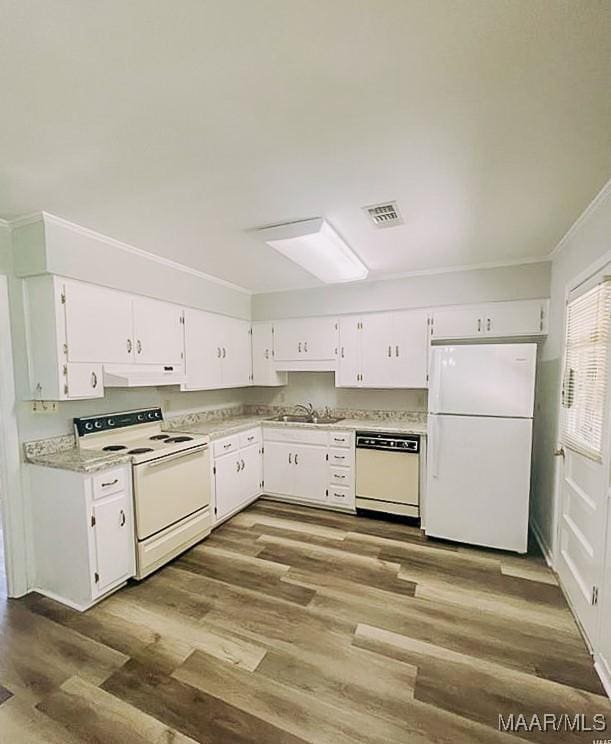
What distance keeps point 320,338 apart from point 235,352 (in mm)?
1017

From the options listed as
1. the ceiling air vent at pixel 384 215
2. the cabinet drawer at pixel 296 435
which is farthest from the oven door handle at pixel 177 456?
the ceiling air vent at pixel 384 215

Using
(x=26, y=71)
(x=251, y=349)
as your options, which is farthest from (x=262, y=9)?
(x=251, y=349)

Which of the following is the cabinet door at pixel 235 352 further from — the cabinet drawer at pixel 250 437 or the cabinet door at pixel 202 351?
the cabinet drawer at pixel 250 437

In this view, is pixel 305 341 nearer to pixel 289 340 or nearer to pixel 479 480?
pixel 289 340

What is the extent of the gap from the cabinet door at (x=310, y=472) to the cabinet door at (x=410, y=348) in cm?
113

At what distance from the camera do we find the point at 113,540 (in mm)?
2355

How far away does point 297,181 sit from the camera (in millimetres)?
1790

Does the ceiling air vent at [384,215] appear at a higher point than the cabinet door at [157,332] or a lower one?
higher

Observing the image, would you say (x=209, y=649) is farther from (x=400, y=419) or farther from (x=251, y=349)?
(x=251, y=349)

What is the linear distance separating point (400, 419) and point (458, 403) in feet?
3.57

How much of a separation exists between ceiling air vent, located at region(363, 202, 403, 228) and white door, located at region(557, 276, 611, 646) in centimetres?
120

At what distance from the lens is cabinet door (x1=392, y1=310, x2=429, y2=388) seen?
3572 millimetres

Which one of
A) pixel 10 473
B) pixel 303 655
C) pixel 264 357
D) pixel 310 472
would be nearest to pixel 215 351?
pixel 264 357

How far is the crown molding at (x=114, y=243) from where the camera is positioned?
221 cm
